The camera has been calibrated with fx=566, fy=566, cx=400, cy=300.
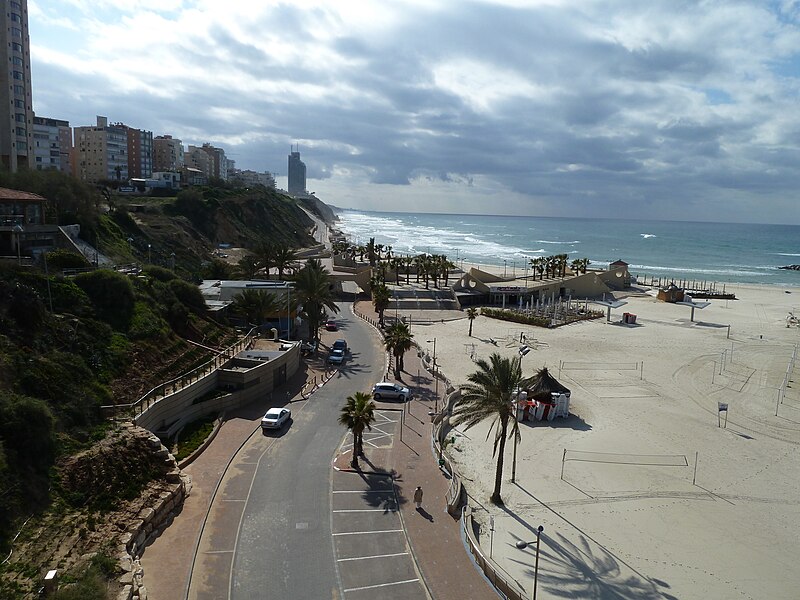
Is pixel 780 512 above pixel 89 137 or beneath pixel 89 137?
beneath

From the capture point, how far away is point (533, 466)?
22172 millimetres

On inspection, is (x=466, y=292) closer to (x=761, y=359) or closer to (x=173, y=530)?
(x=761, y=359)

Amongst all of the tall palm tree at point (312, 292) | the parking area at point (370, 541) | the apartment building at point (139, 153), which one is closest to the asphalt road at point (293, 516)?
the parking area at point (370, 541)

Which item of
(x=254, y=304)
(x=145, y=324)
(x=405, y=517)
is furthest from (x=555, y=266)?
(x=405, y=517)

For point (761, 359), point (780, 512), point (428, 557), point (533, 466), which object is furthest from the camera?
point (761, 359)

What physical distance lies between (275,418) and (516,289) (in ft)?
139

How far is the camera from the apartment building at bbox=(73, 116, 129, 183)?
102 m

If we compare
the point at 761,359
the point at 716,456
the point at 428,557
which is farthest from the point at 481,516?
the point at 761,359

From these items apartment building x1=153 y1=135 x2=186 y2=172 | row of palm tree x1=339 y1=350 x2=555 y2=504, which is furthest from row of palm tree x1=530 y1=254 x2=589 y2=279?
apartment building x1=153 y1=135 x2=186 y2=172

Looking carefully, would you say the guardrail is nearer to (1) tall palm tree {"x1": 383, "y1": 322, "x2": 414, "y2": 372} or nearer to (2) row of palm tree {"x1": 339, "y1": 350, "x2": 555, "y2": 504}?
(2) row of palm tree {"x1": 339, "y1": 350, "x2": 555, "y2": 504}

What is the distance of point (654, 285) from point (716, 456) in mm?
63654

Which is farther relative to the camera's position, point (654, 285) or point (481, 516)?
point (654, 285)

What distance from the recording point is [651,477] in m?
21.3

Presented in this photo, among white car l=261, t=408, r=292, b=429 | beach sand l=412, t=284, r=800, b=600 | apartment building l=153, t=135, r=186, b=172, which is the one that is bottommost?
beach sand l=412, t=284, r=800, b=600
